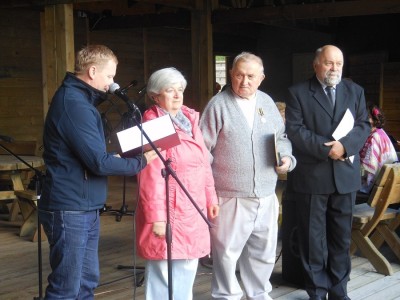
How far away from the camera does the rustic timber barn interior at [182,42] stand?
705cm

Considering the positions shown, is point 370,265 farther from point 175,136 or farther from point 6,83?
point 6,83

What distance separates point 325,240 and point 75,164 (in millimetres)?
1685

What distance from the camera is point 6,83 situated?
25.8 ft

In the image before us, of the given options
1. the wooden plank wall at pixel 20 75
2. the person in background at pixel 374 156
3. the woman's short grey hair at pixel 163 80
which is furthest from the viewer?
the wooden plank wall at pixel 20 75

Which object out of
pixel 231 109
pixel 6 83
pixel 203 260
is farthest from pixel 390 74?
pixel 231 109

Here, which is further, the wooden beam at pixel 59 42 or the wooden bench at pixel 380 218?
the wooden beam at pixel 59 42

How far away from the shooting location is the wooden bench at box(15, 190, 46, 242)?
5.51m

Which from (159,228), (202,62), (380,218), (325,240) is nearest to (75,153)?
(159,228)

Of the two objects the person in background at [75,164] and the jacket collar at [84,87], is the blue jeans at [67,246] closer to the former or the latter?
the person in background at [75,164]

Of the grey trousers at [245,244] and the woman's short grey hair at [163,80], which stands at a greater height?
the woman's short grey hair at [163,80]

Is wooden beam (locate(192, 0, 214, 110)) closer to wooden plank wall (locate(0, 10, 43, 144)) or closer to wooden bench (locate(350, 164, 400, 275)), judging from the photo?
wooden plank wall (locate(0, 10, 43, 144))

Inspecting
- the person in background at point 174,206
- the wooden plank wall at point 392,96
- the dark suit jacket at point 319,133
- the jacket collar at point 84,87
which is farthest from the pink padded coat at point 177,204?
the wooden plank wall at point 392,96

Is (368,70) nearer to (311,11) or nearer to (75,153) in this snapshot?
(311,11)

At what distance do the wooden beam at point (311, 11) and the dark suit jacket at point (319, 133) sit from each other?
3.94m
